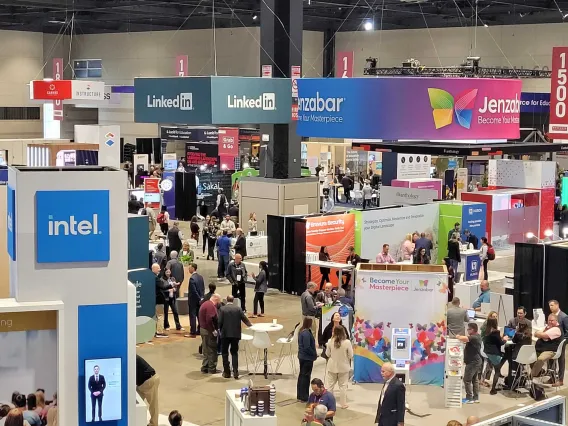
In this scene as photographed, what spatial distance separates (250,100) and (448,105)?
4863mm

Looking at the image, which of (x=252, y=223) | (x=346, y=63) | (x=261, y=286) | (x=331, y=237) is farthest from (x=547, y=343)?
(x=346, y=63)

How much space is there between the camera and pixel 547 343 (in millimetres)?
12180

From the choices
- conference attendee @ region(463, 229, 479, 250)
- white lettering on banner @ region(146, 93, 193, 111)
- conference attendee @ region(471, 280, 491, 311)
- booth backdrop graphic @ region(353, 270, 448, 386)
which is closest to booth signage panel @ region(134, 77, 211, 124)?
white lettering on banner @ region(146, 93, 193, 111)

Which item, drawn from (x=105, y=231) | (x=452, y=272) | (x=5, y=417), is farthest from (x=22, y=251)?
(x=452, y=272)

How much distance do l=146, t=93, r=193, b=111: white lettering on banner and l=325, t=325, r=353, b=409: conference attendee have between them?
4.52 m

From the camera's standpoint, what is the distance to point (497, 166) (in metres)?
24.9

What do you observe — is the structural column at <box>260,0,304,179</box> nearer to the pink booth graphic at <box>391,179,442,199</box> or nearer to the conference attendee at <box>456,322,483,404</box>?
the pink booth graphic at <box>391,179,442,199</box>

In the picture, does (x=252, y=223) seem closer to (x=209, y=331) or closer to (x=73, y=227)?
(x=209, y=331)

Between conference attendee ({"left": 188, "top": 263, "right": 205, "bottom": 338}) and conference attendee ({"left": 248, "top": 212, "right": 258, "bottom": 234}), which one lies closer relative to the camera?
conference attendee ({"left": 188, "top": 263, "right": 205, "bottom": 338})

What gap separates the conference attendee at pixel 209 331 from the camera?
1227 cm

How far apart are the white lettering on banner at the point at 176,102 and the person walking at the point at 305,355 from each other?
4.19 metres

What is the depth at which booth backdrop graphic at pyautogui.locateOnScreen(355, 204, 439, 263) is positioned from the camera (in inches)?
741

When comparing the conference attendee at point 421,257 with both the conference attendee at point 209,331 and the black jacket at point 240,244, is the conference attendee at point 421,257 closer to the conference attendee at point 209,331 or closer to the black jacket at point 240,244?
the black jacket at point 240,244

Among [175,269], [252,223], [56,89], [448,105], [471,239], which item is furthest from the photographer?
[56,89]
